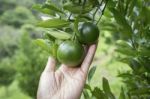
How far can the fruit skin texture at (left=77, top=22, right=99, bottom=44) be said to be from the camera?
3.44 ft

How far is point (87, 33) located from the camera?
1.04 meters

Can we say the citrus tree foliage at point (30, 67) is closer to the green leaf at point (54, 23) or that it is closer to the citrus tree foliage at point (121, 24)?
the citrus tree foliage at point (121, 24)

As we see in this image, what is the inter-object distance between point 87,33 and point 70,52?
0.20ft

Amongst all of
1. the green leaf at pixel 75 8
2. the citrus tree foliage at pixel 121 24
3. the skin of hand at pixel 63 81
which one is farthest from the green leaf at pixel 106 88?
the green leaf at pixel 75 8

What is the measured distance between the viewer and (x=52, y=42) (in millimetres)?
1166

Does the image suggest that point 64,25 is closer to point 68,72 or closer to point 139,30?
point 68,72

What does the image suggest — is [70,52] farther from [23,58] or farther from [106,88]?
[23,58]

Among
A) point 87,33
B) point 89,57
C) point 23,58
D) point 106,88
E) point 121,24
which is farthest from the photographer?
point 23,58

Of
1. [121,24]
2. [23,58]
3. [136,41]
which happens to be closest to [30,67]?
[23,58]

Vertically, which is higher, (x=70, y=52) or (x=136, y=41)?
(x=70, y=52)

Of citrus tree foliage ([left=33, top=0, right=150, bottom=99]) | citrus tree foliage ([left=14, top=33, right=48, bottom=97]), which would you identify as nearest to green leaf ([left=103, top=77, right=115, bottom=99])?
citrus tree foliage ([left=33, top=0, right=150, bottom=99])

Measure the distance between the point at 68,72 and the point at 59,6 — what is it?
229mm

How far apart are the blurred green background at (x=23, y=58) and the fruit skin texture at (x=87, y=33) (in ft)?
1.22

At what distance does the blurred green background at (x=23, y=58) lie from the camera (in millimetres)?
5352
